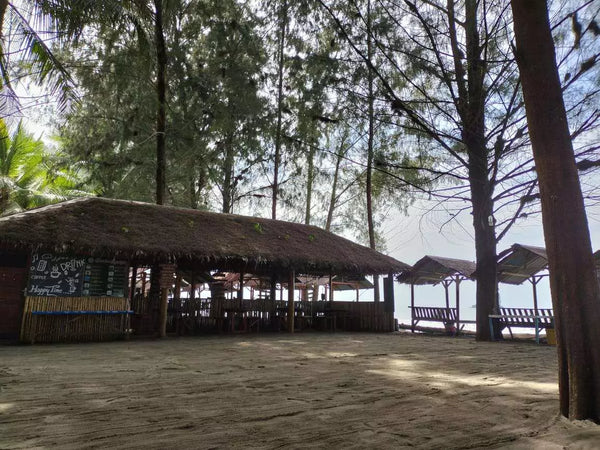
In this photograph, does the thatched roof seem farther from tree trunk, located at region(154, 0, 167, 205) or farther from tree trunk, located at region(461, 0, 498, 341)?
tree trunk, located at region(461, 0, 498, 341)

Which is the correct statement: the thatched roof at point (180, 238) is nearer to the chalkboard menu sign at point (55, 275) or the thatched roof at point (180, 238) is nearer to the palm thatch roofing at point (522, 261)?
the chalkboard menu sign at point (55, 275)

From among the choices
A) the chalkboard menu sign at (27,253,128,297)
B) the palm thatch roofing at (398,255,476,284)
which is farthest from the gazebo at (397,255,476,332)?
the chalkboard menu sign at (27,253,128,297)

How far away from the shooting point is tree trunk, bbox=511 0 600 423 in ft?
10.3

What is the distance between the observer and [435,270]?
16.4 metres

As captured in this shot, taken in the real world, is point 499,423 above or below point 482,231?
below

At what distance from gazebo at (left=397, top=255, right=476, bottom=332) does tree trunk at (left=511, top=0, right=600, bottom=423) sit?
11.5 m

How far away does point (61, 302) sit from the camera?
9.72 meters

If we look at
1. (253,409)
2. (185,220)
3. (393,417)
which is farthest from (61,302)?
(393,417)

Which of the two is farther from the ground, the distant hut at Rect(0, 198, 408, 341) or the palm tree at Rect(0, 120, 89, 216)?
the palm tree at Rect(0, 120, 89, 216)

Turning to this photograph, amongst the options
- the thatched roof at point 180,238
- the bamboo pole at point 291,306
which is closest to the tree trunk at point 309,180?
the thatched roof at point 180,238

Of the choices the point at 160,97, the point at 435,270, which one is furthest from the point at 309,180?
the point at 160,97

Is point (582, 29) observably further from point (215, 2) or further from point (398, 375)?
point (215, 2)

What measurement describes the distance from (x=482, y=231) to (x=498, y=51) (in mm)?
4923

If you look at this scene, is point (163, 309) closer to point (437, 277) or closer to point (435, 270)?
point (435, 270)
